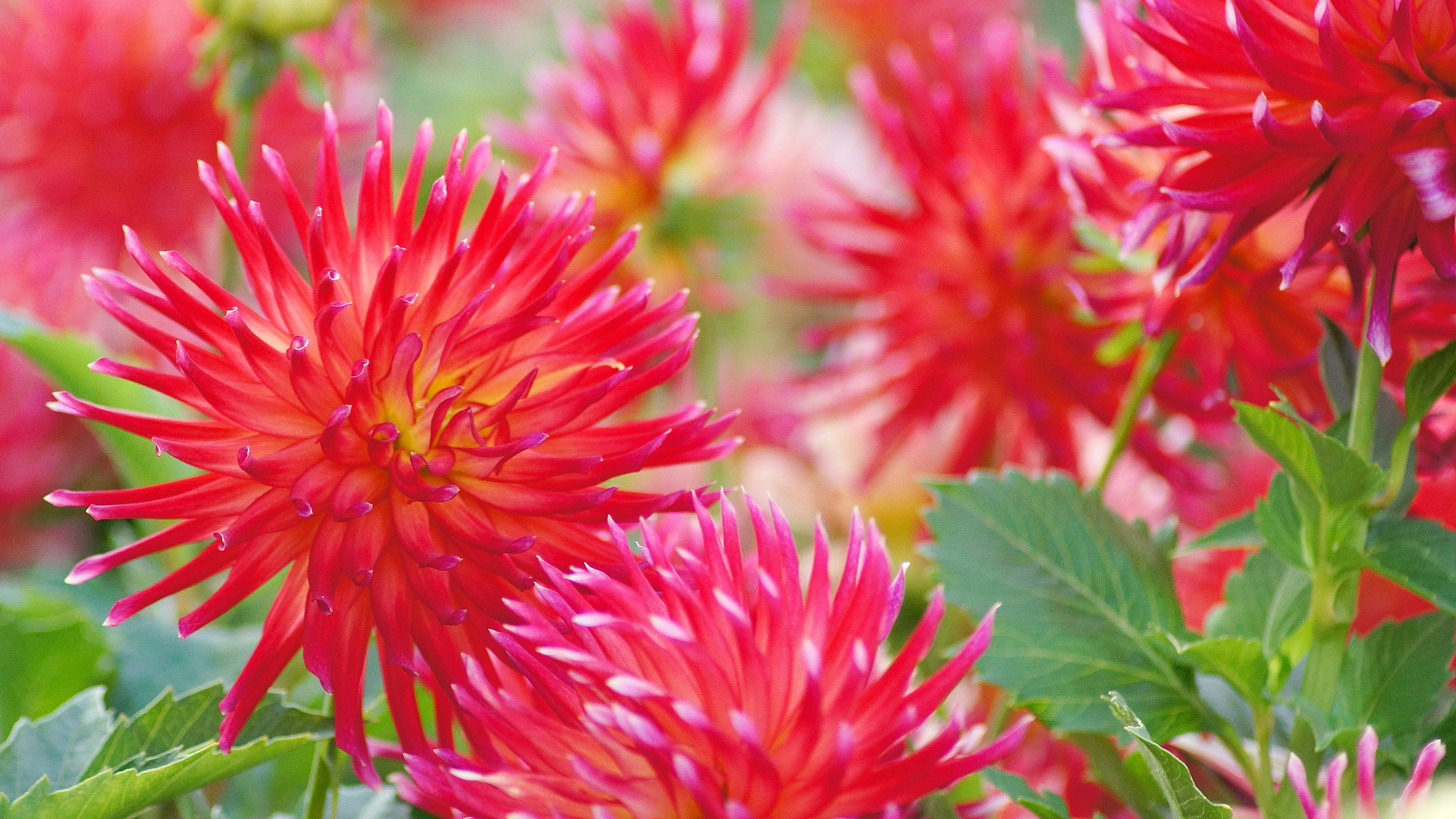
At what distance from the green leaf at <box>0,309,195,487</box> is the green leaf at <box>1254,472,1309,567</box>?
45cm

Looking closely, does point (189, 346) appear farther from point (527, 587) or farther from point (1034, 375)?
point (1034, 375)

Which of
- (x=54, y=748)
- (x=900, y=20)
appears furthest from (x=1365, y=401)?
(x=900, y=20)

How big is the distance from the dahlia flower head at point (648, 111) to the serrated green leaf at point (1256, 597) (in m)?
0.49

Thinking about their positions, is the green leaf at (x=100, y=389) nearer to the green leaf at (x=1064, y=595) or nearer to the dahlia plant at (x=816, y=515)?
the dahlia plant at (x=816, y=515)

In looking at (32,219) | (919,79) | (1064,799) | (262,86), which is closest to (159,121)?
(32,219)

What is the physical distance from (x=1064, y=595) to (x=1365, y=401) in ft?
0.44

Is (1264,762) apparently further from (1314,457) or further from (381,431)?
(381,431)

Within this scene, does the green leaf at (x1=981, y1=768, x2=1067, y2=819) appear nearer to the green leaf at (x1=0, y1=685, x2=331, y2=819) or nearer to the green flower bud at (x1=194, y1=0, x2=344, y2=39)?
the green leaf at (x1=0, y1=685, x2=331, y2=819)

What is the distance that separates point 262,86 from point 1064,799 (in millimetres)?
562

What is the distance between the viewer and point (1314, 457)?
1.33ft

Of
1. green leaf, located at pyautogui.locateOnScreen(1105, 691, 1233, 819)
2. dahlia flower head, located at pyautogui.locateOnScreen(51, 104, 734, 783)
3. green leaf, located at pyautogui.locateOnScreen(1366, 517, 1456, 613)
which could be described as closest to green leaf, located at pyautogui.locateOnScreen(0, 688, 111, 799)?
dahlia flower head, located at pyautogui.locateOnScreen(51, 104, 734, 783)

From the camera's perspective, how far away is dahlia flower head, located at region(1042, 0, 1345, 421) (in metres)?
0.50

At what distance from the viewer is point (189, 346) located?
384 mm

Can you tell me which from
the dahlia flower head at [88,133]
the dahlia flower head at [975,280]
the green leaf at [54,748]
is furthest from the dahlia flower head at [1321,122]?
the dahlia flower head at [88,133]
